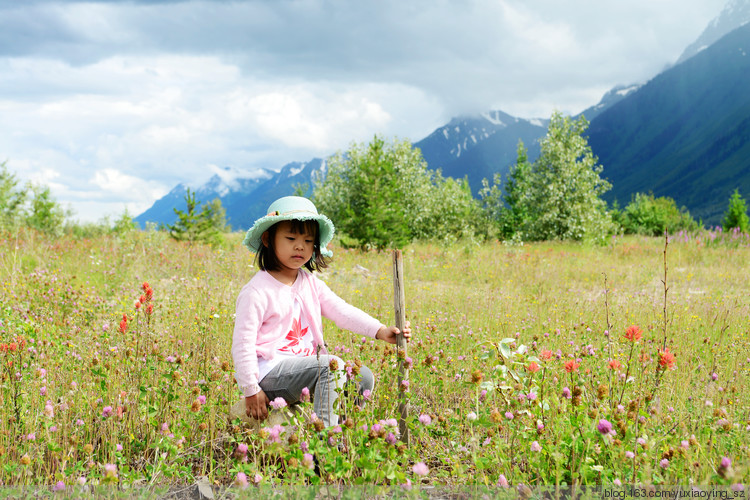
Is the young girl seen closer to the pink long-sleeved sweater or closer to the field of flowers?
the pink long-sleeved sweater

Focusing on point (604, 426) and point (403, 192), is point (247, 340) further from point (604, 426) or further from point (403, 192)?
point (403, 192)

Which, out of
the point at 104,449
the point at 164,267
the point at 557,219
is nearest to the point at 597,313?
the point at 104,449

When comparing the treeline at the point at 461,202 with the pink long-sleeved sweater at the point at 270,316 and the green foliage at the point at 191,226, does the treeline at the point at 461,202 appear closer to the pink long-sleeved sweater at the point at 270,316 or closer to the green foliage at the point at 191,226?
the green foliage at the point at 191,226

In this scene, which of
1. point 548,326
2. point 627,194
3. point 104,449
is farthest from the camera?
point 627,194

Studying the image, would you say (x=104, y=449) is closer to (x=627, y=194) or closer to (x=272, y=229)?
(x=272, y=229)

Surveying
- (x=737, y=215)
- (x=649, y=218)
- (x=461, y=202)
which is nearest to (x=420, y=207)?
(x=461, y=202)

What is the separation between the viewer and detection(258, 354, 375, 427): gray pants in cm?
271

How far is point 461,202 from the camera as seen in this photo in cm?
3219

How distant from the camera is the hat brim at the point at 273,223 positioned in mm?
2896

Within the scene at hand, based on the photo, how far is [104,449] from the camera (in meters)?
2.61

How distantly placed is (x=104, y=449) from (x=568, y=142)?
88.5ft

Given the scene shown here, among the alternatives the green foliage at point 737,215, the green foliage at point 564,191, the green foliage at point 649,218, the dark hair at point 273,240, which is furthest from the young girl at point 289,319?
the green foliage at point 737,215

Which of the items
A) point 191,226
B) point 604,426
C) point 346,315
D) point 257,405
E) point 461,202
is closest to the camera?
point 604,426

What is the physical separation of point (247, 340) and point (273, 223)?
2.48 feet
